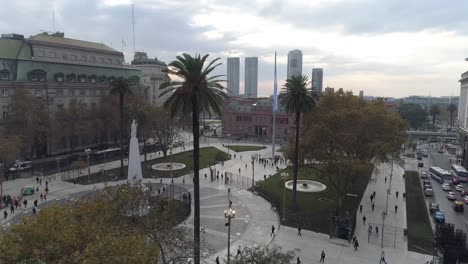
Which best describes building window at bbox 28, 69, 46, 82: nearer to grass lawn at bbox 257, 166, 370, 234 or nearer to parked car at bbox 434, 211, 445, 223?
grass lawn at bbox 257, 166, 370, 234

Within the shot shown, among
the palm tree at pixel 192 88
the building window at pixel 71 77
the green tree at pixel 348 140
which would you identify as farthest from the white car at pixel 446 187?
the building window at pixel 71 77

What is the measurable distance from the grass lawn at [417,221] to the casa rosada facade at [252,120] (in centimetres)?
5485

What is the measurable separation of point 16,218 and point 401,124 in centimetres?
4799

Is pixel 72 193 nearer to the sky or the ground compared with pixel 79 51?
nearer to the ground

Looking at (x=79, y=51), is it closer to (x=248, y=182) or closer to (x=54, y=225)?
(x=248, y=182)

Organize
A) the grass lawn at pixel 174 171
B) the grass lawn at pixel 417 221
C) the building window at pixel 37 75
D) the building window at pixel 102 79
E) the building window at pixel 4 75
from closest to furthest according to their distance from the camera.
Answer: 1. the grass lawn at pixel 417 221
2. the grass lawn at pixel 174 171
3. the building window at pixel 4 75
4. the building window at pixel 37 75
5. the building window at pixel 102 79

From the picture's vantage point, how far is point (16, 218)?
39312mm

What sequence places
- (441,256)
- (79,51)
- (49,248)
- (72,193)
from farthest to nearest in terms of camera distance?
(79,51) < (72,193) < (441,256) < (49,248)

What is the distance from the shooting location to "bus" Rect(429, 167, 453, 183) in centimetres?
5866

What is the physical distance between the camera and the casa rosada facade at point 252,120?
362 ft

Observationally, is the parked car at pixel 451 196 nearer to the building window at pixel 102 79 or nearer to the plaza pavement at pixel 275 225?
the plaza pavement at pixel 275 225

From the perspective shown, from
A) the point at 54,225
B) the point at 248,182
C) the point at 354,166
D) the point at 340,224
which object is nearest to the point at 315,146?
the point at 354,166

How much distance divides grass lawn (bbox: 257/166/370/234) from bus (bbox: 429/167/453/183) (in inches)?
546

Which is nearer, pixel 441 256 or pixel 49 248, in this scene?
pixel 49 248
